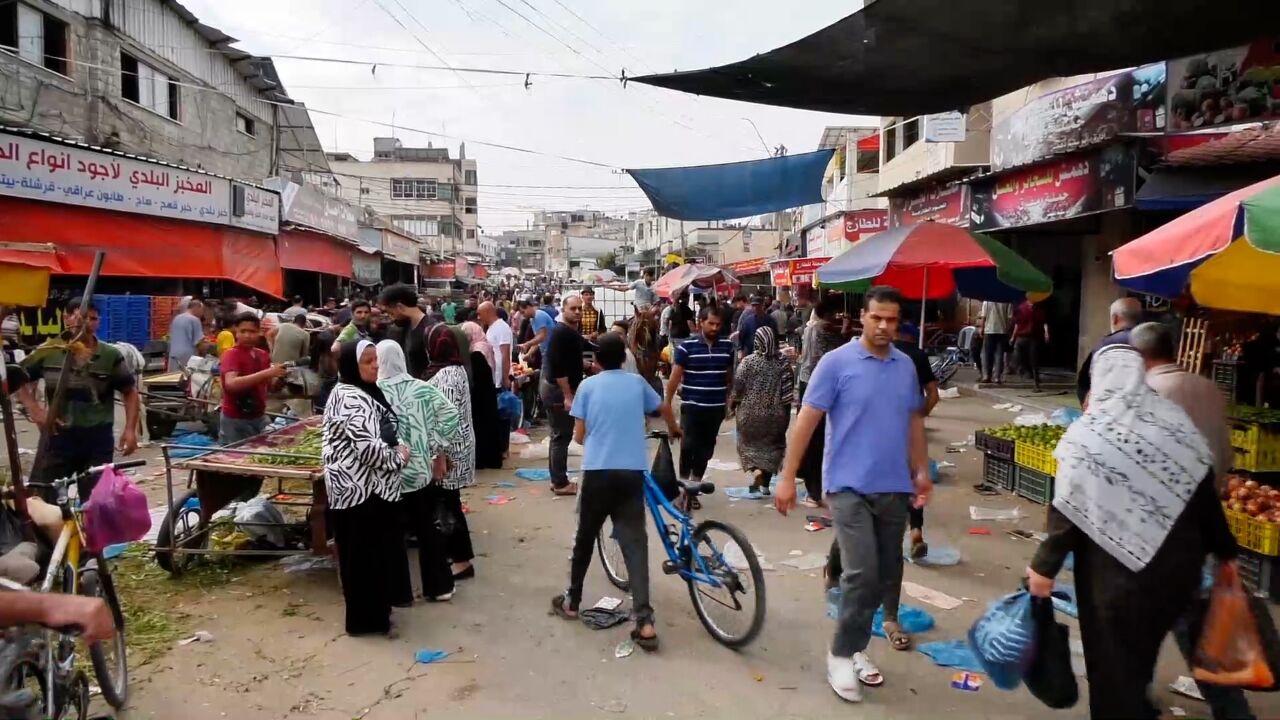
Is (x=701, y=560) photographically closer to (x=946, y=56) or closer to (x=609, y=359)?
(x=609, y=359)

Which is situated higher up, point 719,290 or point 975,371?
point 719,290

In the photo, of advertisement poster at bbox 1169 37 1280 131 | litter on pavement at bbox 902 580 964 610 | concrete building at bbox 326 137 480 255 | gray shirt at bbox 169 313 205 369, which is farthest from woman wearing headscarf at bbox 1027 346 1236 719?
concrete building at bbox 326 137 480 255

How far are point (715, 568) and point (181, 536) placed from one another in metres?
3.84

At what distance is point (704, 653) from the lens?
4430 millimetres

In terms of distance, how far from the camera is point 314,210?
19.9 m

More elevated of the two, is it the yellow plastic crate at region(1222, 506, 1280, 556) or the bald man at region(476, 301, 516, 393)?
the bald man at region(476, 301, 516, 393)

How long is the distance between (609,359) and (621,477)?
2.31 feet

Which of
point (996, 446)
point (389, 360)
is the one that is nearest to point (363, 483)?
point (389, 360)

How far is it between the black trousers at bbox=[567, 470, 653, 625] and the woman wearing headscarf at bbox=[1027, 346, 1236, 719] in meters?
2.16

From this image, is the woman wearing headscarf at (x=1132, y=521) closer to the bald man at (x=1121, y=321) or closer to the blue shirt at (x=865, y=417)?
the blue shirt at (x=865, y=417)

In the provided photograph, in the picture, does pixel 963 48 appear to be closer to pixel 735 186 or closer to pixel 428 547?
pixel 428 547

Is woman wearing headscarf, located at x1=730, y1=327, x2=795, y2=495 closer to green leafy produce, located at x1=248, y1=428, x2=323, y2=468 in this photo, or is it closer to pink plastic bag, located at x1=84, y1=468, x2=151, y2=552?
green leafy produce, located at x1=248, y1=428, x2=323, y2=468

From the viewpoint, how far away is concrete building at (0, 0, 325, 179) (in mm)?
12914

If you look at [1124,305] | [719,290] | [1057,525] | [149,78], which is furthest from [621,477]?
[719,290]
